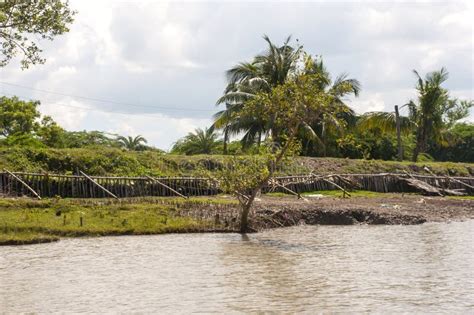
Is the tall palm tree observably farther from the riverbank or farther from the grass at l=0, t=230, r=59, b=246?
the grass at l=0, t=230, r=59, b=246

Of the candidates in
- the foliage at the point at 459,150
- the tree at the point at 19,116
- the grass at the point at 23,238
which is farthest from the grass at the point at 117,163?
the foliage at the point at 459,150

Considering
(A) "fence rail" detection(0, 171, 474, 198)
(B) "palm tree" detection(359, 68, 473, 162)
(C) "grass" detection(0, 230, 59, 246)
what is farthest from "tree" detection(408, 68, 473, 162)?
(C) "grass" detection(0, 230, 59, 246)

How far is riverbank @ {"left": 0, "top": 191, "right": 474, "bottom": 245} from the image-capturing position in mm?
18672

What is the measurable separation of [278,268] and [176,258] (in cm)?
249

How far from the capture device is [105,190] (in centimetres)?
2364

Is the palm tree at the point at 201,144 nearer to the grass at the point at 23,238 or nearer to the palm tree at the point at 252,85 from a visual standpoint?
the palm tree at the point at 252,85

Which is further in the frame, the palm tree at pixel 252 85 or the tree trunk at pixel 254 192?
the palm tree at pixel 252 85

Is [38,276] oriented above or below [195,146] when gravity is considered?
below

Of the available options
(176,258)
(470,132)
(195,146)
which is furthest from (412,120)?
(176,258)

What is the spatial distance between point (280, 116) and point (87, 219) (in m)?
6.30

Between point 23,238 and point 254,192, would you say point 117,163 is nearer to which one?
point 254,192

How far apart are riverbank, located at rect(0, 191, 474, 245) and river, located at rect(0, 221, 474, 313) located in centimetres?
73

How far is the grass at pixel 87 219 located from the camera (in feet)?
59.7

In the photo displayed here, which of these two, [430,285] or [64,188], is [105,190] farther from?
[430,285]
